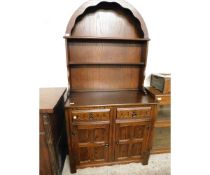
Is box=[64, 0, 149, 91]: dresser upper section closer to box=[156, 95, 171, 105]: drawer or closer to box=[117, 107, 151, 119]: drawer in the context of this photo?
box=[156, 95, 171, 105]: drawer

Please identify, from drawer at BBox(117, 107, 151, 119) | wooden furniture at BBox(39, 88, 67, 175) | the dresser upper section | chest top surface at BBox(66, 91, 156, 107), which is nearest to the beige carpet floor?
wooden furniture at BBox(39, 88, 67, 175)

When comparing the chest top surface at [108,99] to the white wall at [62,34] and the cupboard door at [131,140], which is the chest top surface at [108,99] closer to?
→ the cupboard door at [131,140]

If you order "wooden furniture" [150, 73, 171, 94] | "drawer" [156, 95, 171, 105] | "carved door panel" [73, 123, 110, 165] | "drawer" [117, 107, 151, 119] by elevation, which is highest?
"wooden furniture" [150, 73, 171, 94]

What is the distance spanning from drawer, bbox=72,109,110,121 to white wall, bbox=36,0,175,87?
555mm

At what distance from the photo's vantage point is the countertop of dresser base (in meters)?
1.37

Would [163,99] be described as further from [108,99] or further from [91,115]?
[91,115]

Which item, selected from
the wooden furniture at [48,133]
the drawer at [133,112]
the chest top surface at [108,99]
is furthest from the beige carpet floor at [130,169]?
the chest top surface at [108,99]

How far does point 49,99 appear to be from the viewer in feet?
4.25

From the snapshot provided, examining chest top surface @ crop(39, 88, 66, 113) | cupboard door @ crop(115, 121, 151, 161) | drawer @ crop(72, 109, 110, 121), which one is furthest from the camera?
cupboard door @ crop(115, 121, 151, 161)

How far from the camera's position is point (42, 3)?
145cm

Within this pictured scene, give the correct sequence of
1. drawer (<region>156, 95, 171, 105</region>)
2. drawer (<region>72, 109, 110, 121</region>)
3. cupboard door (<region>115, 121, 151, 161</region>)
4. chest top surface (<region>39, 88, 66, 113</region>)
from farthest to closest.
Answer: drawer (<region>156, 95, 171, 105</region>) < cupboard door (<region>115, 121, 151, 161</region>) < drawer (<region>72, 109, 110, 121</region>) < chest top surface (<region>39, 88, 66, 113</region>)

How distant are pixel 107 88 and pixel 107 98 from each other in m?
0.26

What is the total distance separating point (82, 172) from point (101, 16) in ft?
5.87
